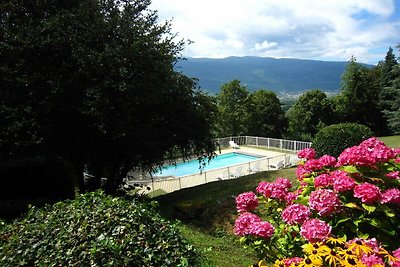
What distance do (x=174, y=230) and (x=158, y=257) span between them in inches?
19.9

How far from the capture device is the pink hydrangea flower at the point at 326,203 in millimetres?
2619

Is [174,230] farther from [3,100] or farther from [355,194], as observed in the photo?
[3,100]

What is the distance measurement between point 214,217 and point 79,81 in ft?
16.5

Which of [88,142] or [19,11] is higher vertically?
[19,11]

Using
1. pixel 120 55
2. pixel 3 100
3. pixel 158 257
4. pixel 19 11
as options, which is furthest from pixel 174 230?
pixel 19 11

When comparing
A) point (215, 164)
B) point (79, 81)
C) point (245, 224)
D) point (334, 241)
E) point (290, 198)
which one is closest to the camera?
point (334, 241)

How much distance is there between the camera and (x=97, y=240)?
11.1ft

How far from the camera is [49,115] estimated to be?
986 cm

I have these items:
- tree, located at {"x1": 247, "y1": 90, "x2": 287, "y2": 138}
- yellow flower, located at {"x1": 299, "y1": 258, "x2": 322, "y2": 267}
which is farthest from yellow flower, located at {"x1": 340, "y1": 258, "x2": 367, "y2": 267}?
tree, located at {"x1": 247, "y1": 90, "x2": 287, "y2": 138}

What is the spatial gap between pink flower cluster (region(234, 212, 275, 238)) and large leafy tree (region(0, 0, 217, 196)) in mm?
7082

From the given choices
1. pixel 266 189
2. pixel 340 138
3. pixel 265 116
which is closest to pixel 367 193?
pixel 266 189

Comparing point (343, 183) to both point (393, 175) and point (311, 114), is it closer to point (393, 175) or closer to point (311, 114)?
point (393, 175)

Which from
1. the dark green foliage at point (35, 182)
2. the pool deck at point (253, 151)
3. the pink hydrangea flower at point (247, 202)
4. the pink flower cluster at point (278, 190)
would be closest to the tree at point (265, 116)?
the pool deck at point (253, 151)

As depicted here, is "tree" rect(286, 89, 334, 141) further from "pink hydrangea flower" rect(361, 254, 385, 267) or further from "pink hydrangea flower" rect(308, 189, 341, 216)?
"pink hydrangea flower" rect(361, 254, 385, 267)
